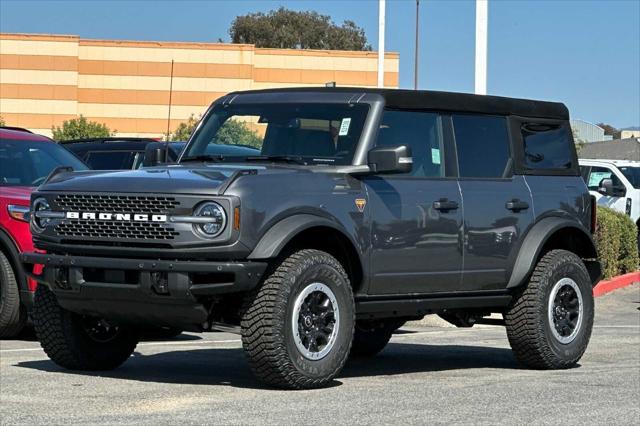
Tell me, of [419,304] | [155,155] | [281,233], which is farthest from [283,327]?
[155,155]

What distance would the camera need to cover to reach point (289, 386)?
28.2 feet

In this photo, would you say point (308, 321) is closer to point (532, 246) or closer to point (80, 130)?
point (532, 246)

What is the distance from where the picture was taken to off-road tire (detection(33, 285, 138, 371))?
30.8 ft

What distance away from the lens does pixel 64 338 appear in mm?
9367

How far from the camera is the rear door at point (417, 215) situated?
30.4 feet

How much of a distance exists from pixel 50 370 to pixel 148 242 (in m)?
1.61

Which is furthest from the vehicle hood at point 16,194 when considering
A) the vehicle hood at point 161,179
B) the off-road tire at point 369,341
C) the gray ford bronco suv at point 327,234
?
the off-road tire at point 369,341

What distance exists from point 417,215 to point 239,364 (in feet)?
5.80

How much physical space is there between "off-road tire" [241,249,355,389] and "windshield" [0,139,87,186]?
4.76 metres

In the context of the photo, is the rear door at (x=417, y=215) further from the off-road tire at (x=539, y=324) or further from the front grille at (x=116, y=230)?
the front grille at (x=116, y=230)

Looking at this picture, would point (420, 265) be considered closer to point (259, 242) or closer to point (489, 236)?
point (489, 236)

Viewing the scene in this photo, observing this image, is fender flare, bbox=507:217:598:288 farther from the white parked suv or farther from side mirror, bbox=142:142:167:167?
the white parked suv

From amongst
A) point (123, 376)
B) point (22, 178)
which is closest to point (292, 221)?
point (123, 376)

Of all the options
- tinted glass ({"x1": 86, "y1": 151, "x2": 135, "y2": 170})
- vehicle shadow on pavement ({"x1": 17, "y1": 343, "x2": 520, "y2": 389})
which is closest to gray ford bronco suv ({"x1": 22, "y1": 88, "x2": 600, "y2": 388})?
vehicle shadow on pavement ({"x1": 17, "y1": 343, "x2": 520, "y2": 389})
